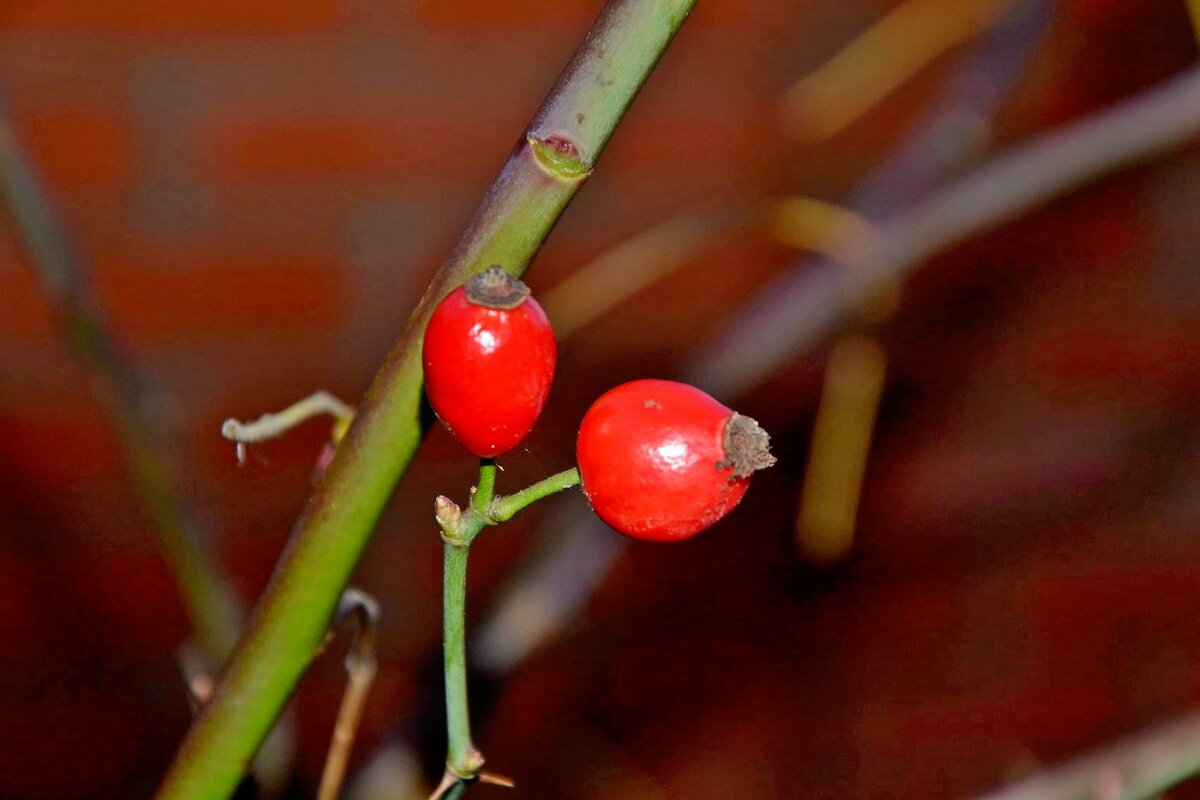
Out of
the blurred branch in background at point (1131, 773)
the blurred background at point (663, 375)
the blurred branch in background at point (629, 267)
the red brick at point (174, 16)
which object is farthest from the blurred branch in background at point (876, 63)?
the blurred branch in background at point (1131, 773)

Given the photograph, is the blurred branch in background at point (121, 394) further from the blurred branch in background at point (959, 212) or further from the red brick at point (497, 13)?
the red brick at point (497, 13)

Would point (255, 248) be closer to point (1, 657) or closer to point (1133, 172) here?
point (1, 657)

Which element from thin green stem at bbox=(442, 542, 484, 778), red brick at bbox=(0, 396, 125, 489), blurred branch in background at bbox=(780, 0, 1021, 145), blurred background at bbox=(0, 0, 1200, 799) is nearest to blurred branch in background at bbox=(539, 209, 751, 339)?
blurred background at bbox=(0, 0, 1200, 799)

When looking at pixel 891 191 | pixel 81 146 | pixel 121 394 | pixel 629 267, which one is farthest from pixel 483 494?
pixel 81 146

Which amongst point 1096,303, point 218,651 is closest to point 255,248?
point 218,651

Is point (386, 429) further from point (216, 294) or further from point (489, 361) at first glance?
point (216, 294)

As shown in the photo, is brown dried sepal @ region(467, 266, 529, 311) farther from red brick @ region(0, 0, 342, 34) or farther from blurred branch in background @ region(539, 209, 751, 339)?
red brick @ region(0, 0, 342, 34)
